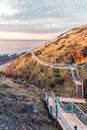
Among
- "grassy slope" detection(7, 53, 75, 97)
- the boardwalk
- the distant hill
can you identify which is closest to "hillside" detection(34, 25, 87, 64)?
the distant hill

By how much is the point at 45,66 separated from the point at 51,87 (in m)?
10.9

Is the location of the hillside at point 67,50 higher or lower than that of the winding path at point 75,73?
higher

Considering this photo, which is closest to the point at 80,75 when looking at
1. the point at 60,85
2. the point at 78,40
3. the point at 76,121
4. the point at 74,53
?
the point at 60,85

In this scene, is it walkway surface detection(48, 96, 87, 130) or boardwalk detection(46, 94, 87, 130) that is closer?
walkway surface detection(48, 96, 87, 130)

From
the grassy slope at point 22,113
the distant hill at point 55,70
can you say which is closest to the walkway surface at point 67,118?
the grassy slope at point 22,113

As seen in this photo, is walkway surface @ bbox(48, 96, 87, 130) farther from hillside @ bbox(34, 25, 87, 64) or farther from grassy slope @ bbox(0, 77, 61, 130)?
hillside @ bbox(34, 25, 87, 64)

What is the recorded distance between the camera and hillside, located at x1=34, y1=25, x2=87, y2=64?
Result: 83312 mm

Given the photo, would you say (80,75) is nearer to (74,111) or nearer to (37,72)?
(37,72)

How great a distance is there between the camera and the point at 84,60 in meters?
80.4

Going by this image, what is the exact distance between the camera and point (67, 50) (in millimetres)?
88625

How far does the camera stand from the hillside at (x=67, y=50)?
83.3m

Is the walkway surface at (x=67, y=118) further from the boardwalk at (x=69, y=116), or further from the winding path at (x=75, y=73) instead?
the winding path at (x=75, y=73)

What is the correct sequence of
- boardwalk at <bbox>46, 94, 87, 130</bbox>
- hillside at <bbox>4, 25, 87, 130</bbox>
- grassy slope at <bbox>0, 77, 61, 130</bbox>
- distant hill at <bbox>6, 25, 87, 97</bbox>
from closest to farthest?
1. boardwalk at <bbox>46, 94, 87, 130</bbox>
2. grassy slope at <bbox>0, 77, 61, 130</bbox>
3. hillside at <bbox>4, 25, 87, 130</bbox>
4. distant hill at <bbox>6, 25, 87, 97</bbox>

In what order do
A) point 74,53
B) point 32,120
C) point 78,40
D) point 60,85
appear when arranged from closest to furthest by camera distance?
1. point 32,120
2. point 60,85
3. point 74,53
4. point 78,40
